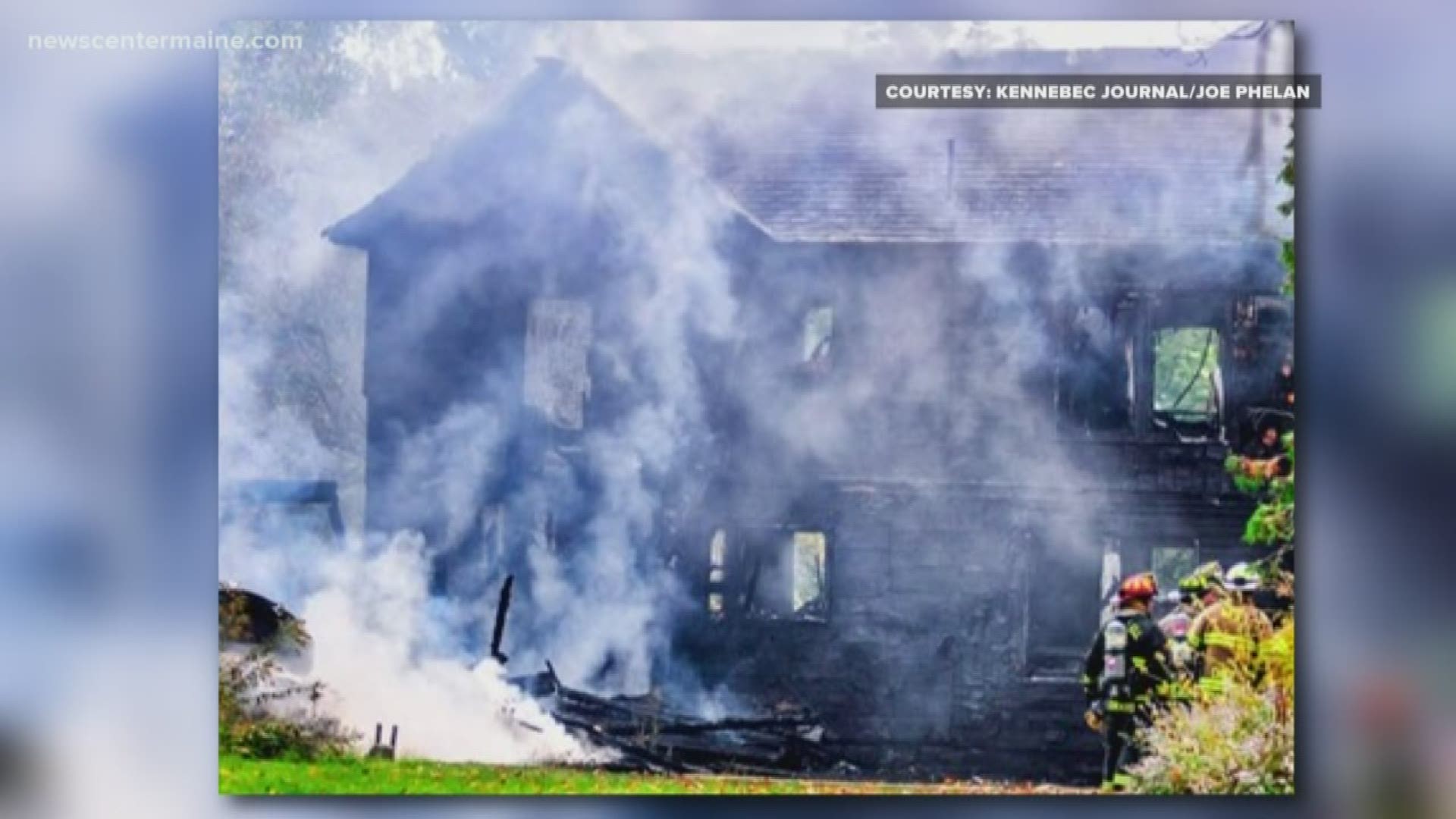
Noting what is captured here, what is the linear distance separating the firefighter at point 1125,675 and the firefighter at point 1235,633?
132mm

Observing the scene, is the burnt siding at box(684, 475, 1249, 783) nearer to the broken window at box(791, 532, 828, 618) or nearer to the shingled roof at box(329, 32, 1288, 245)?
the broken window at box(791, 532, 828, 618)

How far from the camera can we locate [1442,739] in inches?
156

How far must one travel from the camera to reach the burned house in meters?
3.92

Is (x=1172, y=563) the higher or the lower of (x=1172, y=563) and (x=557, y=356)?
the lower

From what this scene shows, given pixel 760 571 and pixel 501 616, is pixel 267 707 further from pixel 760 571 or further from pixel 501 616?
pixel 760 571

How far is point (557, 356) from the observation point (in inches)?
155

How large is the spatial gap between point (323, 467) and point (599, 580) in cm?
83

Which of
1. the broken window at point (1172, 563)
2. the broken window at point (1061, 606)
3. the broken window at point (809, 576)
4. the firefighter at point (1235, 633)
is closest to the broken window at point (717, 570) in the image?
the broken window at point (809, 576)

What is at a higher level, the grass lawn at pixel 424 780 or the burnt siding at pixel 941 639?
the burnt siding at pixel 941 639

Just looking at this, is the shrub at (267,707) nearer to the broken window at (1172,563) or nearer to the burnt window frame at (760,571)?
the burnt window frame at (760,571)

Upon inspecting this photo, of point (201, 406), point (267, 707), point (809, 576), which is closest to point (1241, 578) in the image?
point (809, 576)

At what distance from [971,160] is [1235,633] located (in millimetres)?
1531

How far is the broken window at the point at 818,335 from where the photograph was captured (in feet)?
13.0

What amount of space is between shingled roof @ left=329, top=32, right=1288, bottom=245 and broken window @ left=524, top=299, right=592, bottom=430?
453mm
